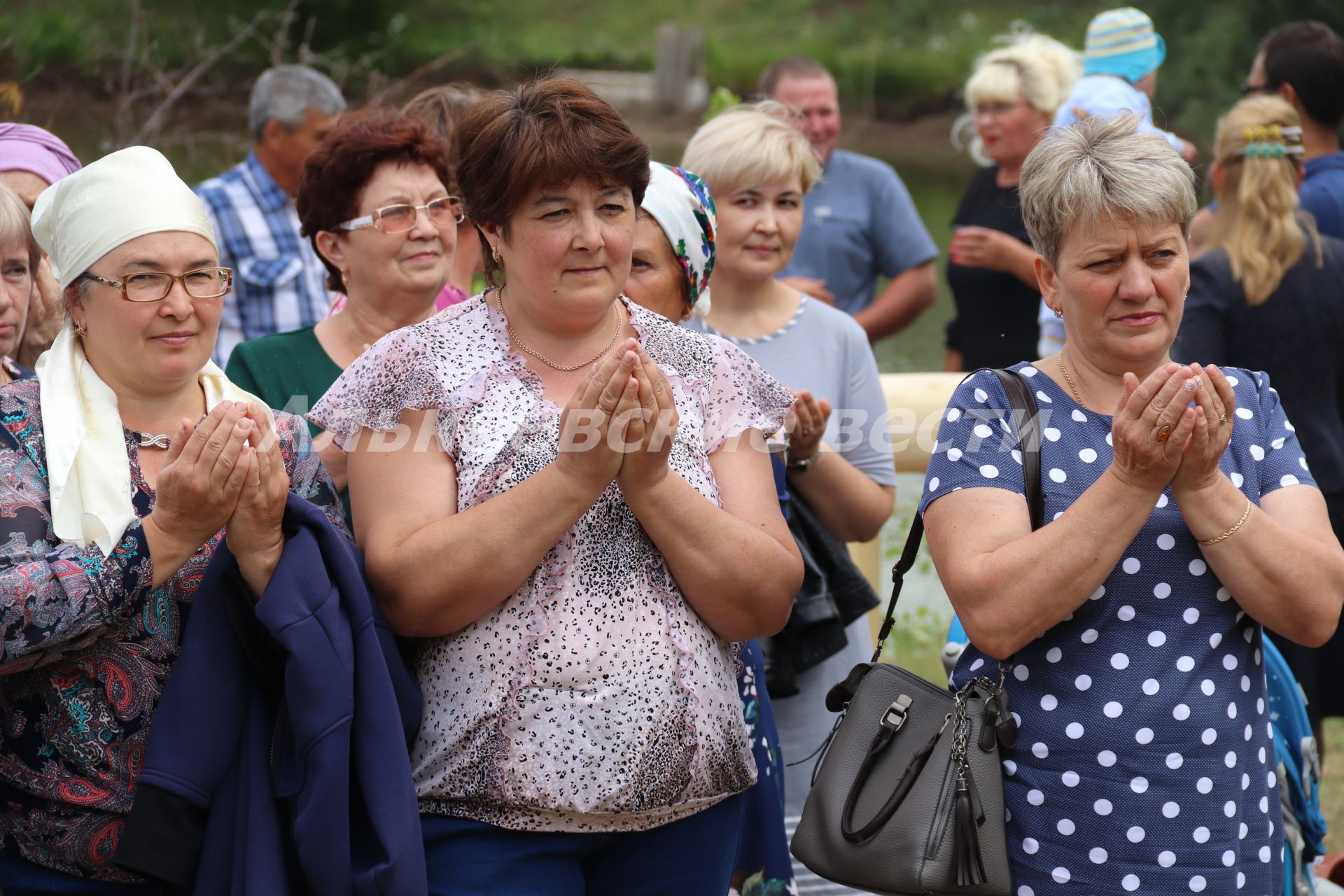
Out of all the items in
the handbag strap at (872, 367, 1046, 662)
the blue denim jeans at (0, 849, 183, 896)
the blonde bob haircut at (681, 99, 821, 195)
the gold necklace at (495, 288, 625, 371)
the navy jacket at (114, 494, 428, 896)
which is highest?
the blonde bob haircut at (681, 99, 821, 195)

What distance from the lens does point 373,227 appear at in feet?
10.2

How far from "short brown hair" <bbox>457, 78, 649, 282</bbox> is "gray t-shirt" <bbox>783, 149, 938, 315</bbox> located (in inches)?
118

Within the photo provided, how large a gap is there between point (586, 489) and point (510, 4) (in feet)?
81.3

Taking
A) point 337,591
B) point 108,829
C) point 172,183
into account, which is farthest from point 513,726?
point 172,183

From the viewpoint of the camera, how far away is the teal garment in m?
2.93

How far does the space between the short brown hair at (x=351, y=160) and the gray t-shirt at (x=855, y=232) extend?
2339 mm

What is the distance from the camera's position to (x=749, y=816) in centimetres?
268

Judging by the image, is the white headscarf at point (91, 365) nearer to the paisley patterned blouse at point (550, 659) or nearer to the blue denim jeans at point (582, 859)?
the paisley patterned blouse at point (550, 659)

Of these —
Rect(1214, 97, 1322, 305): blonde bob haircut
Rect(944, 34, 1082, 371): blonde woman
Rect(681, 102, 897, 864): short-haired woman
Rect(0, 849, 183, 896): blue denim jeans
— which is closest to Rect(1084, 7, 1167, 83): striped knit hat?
Rect(944, 34, 1082, 371): blonde woman

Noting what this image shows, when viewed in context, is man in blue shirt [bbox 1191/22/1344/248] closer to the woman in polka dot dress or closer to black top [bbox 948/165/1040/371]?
black top [bbox 948/165/1040/371]

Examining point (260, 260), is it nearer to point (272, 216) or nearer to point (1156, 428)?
point (272, 216)

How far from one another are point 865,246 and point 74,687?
3855mm

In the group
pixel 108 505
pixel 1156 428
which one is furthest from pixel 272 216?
pixel 1156 428

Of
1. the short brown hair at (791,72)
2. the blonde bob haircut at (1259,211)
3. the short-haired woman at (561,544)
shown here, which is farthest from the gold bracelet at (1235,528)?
the short brown hair at (791,72)
